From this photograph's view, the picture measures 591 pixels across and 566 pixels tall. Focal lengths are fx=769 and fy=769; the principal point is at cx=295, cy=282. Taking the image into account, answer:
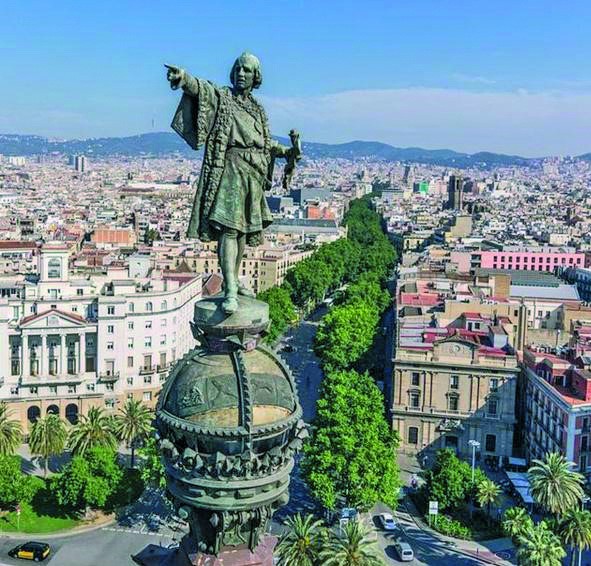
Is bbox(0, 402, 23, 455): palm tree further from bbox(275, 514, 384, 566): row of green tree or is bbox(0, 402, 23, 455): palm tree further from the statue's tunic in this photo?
the statue's tunic

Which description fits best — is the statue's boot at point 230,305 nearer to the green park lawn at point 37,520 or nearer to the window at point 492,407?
the green park lawn at point 37,520

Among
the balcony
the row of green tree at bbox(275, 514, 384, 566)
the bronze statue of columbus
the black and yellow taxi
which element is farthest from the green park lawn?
the bronze statue of columbus

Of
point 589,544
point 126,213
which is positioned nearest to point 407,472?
point 589,544

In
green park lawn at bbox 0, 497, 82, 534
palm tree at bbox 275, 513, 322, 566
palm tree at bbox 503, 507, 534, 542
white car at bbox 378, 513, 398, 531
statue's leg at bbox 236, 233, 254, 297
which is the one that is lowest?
green park lawn at bbox 0, 497, 82, 534

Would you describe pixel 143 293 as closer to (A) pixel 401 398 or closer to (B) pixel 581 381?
(A) pixel 401 398

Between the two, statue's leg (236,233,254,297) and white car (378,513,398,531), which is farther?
white car (378,513,398,531)

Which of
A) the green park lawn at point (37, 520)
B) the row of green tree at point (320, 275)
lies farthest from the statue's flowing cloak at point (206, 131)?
the row of green tree at point (320, 275)

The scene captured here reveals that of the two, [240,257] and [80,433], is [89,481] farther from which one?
[240,257]
